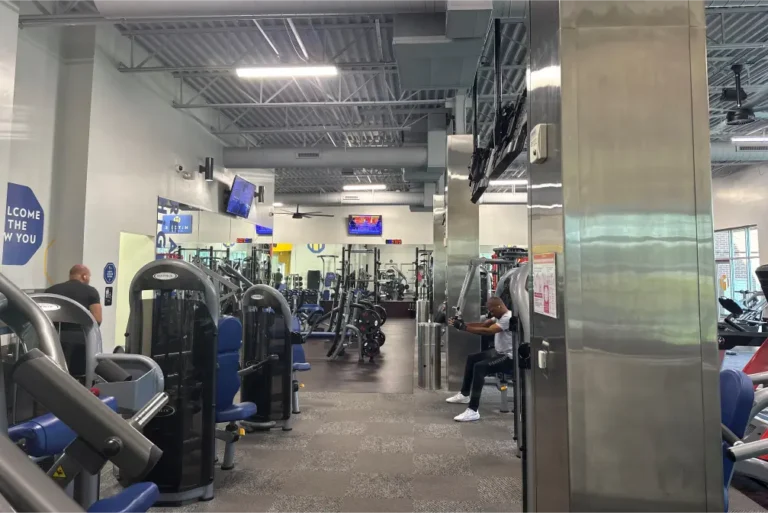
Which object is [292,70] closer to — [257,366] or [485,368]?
[257,366]

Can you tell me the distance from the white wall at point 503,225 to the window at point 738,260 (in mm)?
6182

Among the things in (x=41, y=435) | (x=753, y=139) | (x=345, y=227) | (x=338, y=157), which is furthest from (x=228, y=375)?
(x=345, y=227)

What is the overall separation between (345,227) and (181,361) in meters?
15.0

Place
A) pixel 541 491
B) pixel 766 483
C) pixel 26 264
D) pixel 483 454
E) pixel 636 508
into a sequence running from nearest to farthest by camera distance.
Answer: pixel 636 508, pixel 541 491, pixel 766 483, pixel 483 454, pixel 26 264

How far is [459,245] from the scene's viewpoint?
655 cm

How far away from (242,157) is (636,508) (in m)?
10.6

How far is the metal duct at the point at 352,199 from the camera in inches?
627

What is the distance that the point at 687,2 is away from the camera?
5.14 ft

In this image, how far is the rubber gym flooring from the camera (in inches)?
121

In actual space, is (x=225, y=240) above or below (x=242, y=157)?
below

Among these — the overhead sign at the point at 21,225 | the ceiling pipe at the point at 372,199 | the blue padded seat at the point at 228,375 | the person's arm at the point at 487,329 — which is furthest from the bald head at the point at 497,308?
the ceiling pipe at the point at 372,199

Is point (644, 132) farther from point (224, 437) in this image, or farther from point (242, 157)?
point (242, 157)

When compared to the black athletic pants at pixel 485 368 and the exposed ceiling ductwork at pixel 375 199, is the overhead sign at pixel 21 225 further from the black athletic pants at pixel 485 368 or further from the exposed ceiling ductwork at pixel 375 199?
the exposed ceiling ductwork at pixel 375 199

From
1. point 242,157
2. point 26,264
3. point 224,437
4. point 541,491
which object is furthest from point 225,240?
point 541,491
